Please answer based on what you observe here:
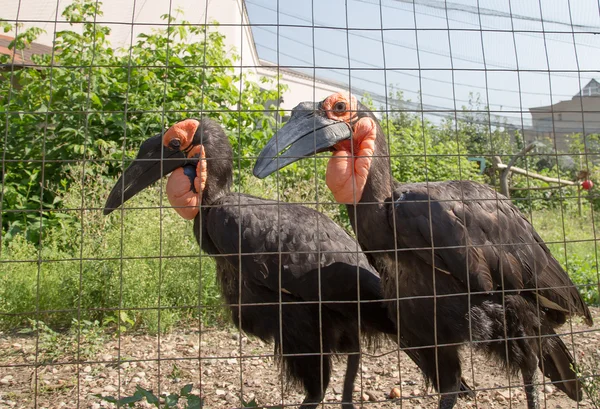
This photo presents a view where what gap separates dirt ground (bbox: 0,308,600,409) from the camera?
344 centimetres

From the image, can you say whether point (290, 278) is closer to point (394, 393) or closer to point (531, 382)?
point (394, 393)

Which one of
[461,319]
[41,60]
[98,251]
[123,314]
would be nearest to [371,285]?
[461,319]

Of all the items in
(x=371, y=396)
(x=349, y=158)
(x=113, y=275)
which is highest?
(x=349, y=158)

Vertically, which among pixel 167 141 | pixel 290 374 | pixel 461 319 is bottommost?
pixel 290 374

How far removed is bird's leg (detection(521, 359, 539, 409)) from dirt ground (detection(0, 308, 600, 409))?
0.28 feet

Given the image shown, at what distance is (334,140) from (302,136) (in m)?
0.21

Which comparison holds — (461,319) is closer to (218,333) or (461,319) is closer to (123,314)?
(218,333)

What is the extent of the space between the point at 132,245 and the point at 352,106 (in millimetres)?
2701

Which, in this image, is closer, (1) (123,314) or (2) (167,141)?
(2) (167,141)

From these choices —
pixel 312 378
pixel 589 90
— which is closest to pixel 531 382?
pixel 312 378

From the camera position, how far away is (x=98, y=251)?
16.1ft

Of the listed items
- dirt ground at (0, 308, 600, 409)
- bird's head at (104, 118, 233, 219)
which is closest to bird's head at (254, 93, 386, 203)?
bird's head at (104, 118, 233, 219)

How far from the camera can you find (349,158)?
2.80 meters

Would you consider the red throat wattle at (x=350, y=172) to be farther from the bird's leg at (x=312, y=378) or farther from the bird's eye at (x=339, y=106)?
the bird's leg at (x=312, y=378)
